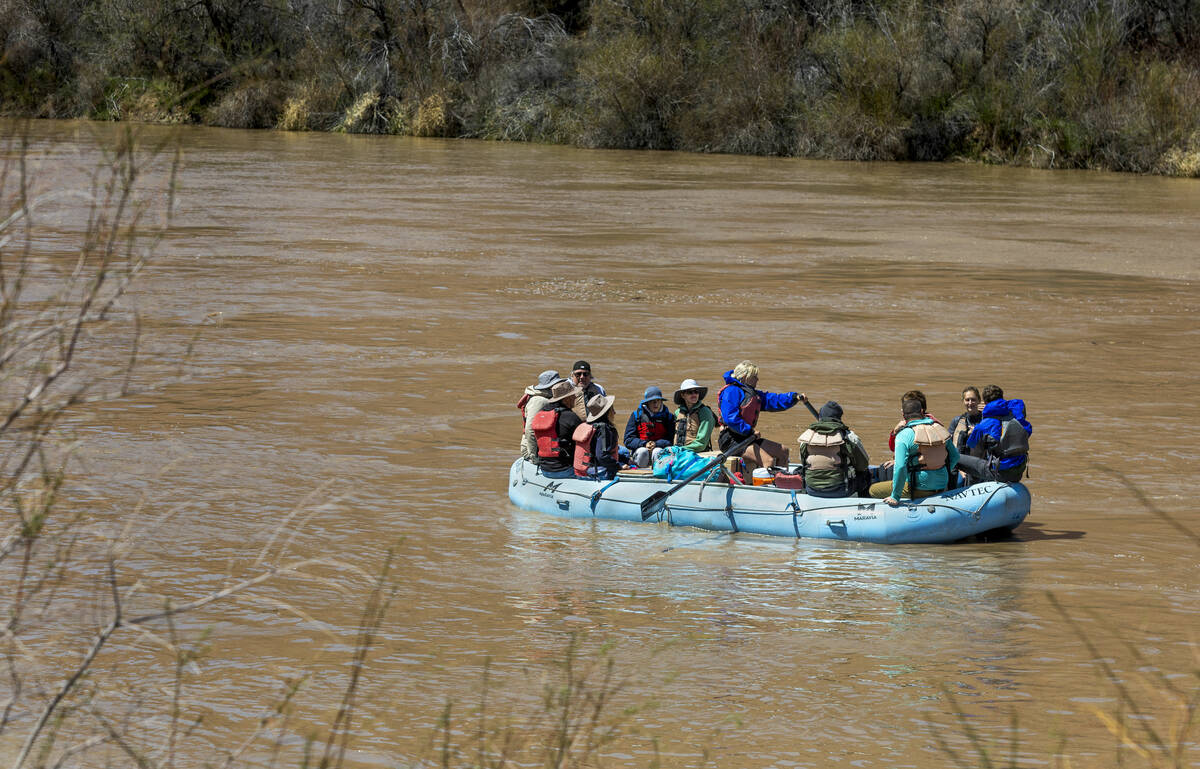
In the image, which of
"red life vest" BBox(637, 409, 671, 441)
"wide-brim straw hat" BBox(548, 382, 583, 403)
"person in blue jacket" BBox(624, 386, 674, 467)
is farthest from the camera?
"red life vest" BBox(637, 409, 671, 441)

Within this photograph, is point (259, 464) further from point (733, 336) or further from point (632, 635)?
point (733, 336)

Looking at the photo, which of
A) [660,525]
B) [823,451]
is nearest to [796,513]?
[823,451]

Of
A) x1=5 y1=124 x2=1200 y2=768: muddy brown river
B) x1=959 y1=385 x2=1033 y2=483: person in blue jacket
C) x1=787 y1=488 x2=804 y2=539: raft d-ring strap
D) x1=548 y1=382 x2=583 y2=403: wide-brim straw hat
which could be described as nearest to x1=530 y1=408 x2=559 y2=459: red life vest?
x1=548 y1=382 x2=583 y2=403: wide-brim straw hat

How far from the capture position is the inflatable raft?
11.0 metres

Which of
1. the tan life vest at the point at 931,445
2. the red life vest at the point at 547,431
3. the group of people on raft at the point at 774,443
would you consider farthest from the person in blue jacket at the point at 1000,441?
the red life vest at the point at 547,431

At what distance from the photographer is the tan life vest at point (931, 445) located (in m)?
10.9

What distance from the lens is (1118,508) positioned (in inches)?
472

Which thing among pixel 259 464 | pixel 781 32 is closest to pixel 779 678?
pixel 259 464

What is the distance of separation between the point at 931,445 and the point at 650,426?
2517mm

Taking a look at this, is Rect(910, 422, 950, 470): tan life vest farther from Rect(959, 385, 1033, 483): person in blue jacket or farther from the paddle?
the paddle

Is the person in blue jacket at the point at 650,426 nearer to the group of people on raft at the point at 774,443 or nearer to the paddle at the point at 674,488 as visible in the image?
the group of people on raft at the point at 774,443

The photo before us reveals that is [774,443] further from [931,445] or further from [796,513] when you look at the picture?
[931,445]

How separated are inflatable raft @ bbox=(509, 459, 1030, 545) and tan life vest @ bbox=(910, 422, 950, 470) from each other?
0.80ft

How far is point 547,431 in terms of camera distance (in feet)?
40.2
